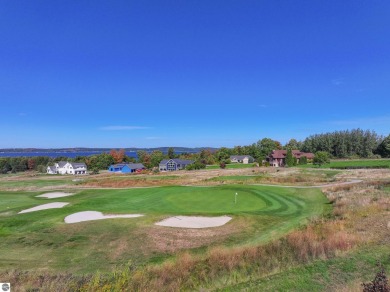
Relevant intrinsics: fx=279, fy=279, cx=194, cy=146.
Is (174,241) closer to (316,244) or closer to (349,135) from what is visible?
(316,244)

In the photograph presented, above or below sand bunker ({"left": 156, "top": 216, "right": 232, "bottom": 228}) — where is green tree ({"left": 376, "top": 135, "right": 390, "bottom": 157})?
above

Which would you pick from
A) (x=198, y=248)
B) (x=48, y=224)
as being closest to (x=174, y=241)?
(x=198, y=248)

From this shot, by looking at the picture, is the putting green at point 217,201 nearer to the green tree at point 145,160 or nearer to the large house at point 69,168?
the green tree at point 145,160

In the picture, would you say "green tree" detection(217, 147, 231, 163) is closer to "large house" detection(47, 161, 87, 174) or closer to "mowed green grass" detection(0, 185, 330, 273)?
"large house" detection(47, 161, 87, 174)

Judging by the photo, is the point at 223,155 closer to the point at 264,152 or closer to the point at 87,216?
the point at 264,152

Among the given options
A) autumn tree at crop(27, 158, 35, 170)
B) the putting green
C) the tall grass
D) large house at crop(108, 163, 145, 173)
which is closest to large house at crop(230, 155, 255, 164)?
large house at crop(108, 163, 145, 173)

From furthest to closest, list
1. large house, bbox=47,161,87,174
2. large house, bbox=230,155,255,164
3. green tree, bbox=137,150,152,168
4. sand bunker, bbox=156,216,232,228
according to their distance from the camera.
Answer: large house, bbox=230,155,255,164 < green tree, bbox=137,150,152,168 < large house, bbox=47,161,87,174 < sand bunker, bbox=156,216,232,228
